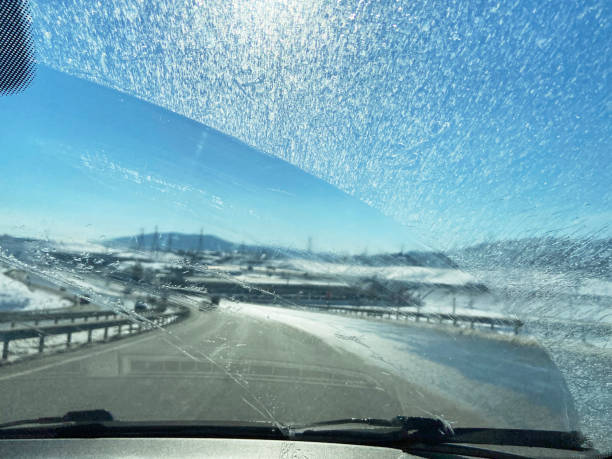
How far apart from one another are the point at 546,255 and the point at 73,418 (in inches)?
150

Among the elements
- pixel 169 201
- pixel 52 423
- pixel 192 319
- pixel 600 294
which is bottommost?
pixel 52 423

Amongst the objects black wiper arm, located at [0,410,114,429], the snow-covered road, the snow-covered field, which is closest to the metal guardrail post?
black wiper arm, located at [0,410,114,429]

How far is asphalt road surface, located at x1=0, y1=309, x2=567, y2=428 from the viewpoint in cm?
463

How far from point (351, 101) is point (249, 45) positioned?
84 cm

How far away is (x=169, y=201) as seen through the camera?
564 cm

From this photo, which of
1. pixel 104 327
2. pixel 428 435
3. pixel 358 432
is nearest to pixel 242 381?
pixel 358 432

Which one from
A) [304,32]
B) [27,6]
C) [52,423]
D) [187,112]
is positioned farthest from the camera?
[187,112]

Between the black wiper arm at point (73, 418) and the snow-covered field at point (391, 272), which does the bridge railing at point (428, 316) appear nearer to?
the snow-covered field at point (391, 272)

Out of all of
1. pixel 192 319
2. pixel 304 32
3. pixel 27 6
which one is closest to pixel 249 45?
pixel 304 32

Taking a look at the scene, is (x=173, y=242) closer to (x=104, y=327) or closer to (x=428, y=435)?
(x=104, y=327)

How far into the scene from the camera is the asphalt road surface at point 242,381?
4629mm

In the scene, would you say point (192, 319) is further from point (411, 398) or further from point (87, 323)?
point (411, 398)

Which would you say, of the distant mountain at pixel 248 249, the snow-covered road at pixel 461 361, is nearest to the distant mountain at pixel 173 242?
the distant mountain at pixel 248 249

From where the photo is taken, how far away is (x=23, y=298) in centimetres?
472
